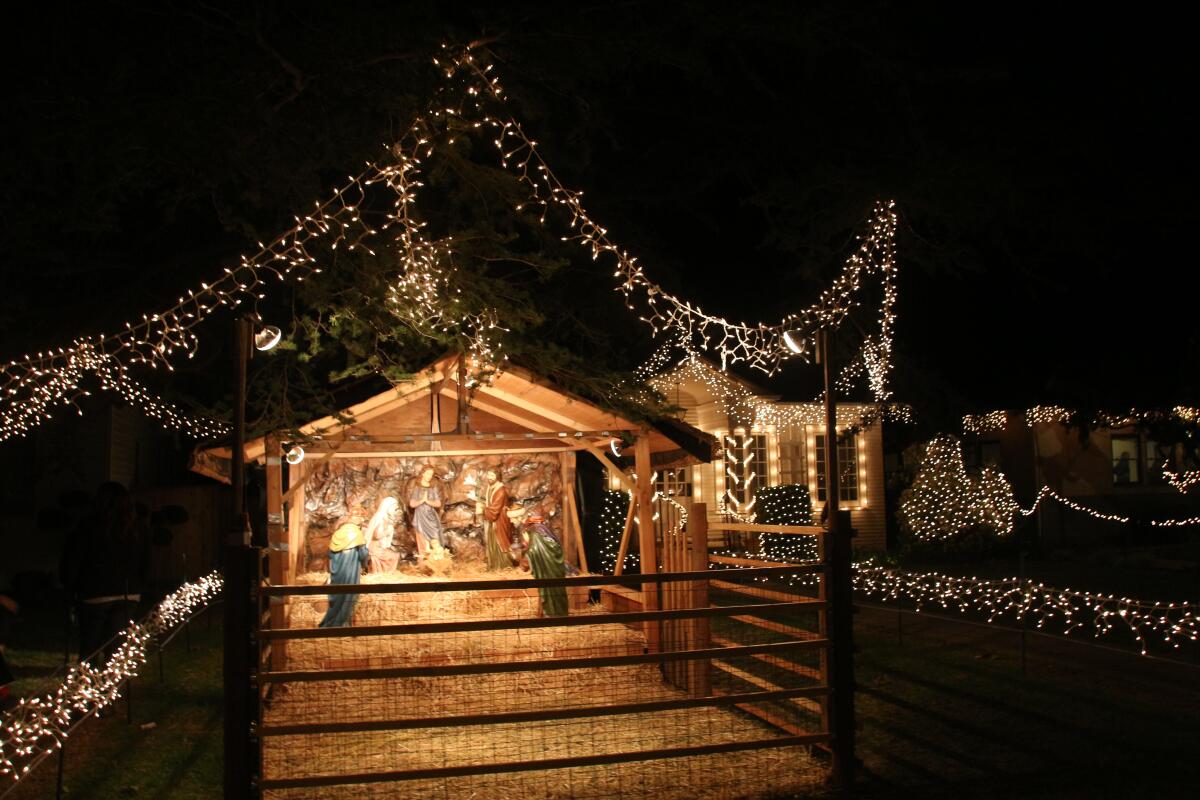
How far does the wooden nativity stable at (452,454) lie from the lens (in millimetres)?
11070

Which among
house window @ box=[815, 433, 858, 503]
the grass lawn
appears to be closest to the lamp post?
the grass lawn

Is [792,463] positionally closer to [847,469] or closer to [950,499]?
[847,469]

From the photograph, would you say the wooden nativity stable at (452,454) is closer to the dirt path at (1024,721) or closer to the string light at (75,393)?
the string light at (75,393)

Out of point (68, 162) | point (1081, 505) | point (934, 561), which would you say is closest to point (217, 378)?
point (68, 162)

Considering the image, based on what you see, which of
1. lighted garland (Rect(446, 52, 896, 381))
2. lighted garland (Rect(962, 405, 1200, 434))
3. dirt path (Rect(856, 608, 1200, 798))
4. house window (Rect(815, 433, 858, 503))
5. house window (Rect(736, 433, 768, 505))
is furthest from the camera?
house window (Rect(815, 433, 858, 503))

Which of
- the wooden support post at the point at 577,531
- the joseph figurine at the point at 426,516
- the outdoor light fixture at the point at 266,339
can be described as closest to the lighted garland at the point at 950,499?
the wooden support post at the point at 577,531

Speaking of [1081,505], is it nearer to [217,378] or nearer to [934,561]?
[934,561]

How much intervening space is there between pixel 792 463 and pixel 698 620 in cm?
1490

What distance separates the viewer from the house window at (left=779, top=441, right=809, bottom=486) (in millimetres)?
24234

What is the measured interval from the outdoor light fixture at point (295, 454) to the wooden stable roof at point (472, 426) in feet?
0.39

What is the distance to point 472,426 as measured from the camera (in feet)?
39.8

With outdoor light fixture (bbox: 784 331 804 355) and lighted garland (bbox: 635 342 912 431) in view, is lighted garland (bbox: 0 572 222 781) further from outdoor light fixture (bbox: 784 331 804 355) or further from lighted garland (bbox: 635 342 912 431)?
lighted garland (bbox: 635 342 912 431)

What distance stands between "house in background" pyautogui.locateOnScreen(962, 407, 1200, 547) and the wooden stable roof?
16439mm

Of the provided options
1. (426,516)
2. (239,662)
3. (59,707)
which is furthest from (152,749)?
(426,516)
